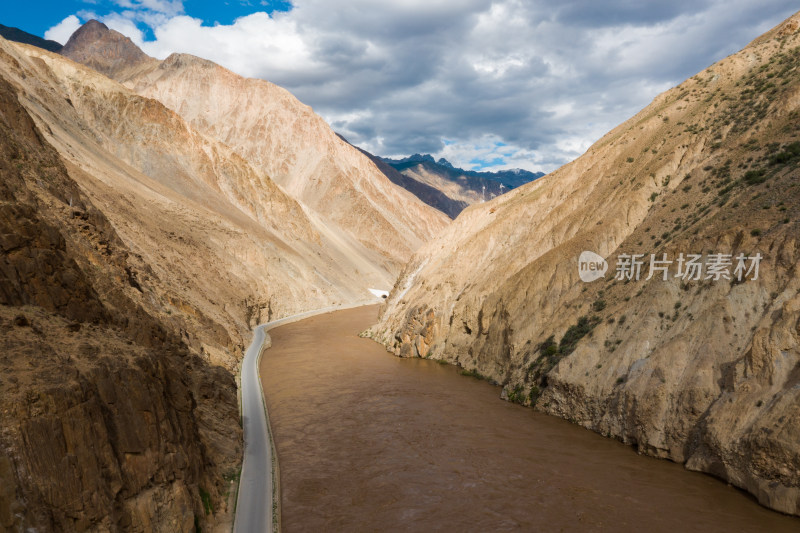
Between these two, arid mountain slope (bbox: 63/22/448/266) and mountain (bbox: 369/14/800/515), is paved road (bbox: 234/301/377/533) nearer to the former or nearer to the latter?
mountain (bbox: 369/14/800/515)

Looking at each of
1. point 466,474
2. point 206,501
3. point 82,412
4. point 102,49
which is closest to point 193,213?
point 466,474

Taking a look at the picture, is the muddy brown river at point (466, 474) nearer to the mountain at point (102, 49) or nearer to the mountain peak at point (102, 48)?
the mountain at point (102, 49)

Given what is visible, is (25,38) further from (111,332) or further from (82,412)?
(82,412)

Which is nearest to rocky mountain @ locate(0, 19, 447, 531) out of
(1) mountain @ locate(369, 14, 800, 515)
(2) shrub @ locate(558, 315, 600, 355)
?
(1) mountain @ locate(369, 14, 800, 515)

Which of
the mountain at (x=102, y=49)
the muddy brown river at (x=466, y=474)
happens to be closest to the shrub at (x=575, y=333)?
the muddy brown river at (x=466, y=474)

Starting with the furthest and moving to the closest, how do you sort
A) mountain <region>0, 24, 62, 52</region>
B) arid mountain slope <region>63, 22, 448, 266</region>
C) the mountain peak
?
the mountain peak → mountain <region>0, 24, 62, 52</region> → arid mountain slope <region>63, 22, 448, 266</region>
